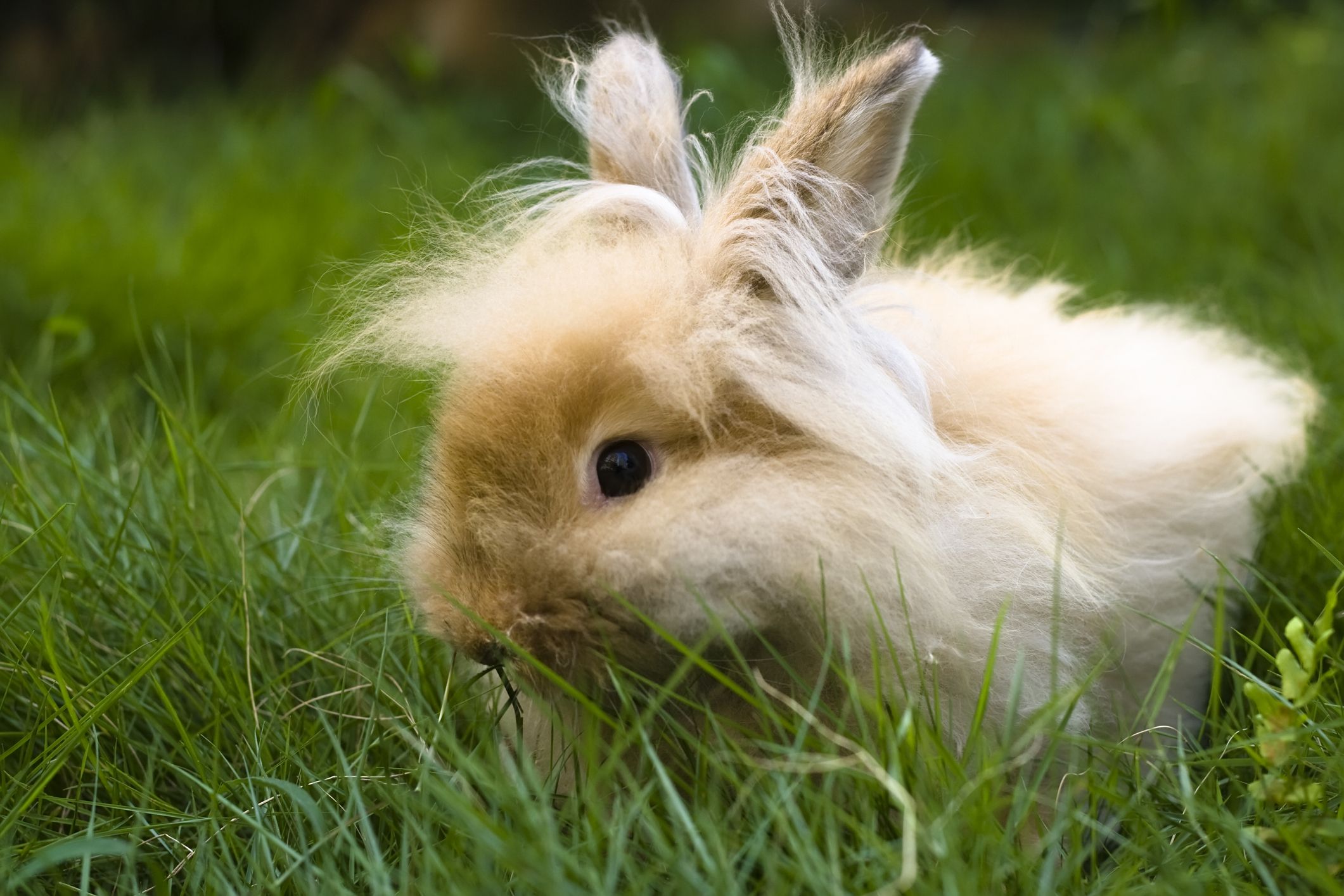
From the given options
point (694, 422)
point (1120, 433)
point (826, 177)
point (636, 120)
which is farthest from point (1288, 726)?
point (636, 120)

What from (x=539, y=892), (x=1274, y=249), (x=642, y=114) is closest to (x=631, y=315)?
(x=642, y=114)

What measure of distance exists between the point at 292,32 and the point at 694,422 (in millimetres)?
6741

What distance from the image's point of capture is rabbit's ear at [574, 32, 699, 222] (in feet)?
7.57

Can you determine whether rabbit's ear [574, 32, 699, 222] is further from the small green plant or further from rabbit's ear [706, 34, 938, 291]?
the small green plant

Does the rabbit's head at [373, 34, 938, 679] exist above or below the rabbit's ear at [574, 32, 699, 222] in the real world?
below

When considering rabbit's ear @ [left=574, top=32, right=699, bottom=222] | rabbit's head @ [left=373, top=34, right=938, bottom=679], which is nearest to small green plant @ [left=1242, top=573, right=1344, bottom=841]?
rabbit's head @ [left=373, top=34, right=938, bottom=679]

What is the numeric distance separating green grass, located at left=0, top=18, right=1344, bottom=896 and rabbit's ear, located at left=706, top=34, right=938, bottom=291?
73 centimetres

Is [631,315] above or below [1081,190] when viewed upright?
below

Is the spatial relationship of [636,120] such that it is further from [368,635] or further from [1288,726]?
[1288,726]

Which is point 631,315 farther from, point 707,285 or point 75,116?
point 75,116

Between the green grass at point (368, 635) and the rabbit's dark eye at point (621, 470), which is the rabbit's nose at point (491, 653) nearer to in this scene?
the green grass at point (368, 635)

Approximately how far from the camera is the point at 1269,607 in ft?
7.50

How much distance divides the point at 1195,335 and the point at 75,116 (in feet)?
20.8

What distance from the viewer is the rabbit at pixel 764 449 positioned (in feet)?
Result: 5.87
